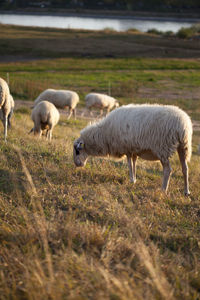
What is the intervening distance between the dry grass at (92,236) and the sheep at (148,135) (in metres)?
0.46

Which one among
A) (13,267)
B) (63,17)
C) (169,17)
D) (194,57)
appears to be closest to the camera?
(13,267)

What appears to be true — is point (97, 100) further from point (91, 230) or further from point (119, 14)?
point (119, 14)

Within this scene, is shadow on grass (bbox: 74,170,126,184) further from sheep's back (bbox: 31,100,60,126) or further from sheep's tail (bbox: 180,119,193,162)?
sheep's back (bbox: 31,100,60,126)

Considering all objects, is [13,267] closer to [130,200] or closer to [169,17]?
[130,200]

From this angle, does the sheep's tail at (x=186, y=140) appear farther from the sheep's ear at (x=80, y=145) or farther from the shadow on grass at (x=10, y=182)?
the shadow on grass at (x=10, y=182)

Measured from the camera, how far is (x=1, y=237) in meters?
3.84

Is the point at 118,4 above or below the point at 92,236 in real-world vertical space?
above

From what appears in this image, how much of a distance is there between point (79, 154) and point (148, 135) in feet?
4.87

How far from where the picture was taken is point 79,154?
23.8 feet

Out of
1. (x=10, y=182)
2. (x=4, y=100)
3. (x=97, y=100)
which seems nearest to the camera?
(x=10, y=182)

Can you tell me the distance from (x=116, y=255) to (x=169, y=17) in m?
105

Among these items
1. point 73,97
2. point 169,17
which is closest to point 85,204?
point 73,97

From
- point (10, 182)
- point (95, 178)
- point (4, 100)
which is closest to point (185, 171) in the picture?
point (95, 178)

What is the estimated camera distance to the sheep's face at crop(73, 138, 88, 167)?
23.3 feet
